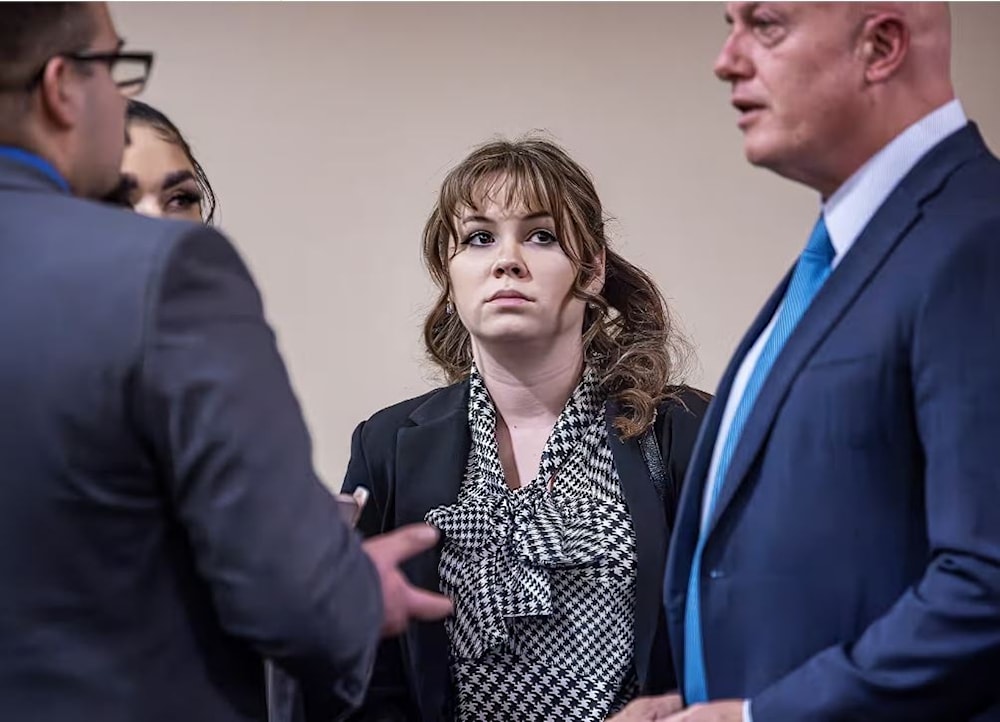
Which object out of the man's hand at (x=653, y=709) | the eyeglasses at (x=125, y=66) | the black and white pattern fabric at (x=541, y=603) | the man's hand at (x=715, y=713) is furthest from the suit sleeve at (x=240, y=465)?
the black and white pattern fabric at (x=541, y=603)

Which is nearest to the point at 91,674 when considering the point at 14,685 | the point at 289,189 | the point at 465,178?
the point at 14,685

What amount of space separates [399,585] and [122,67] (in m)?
0.52

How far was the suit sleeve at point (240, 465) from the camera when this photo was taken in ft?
3.59

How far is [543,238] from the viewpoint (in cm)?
223

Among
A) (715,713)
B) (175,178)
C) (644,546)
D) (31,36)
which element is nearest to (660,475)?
(644,546)

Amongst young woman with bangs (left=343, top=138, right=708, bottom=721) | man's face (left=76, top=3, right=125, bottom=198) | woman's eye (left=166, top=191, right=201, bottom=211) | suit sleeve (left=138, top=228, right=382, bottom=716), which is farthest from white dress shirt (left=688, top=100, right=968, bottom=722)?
woman's eye (left=166, top=191, right=201, bottom=211)

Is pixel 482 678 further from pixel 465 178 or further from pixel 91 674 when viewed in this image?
pixel 91 674

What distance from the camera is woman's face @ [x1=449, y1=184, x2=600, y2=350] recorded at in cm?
216

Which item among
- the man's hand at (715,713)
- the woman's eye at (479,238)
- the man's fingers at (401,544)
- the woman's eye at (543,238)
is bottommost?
the man's hand at (715,713)

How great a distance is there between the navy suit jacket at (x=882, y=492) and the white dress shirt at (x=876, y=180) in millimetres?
18

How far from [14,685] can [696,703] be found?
71 centimetres

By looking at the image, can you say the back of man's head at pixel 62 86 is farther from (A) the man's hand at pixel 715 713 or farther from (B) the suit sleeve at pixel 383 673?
(B) the suit sleeve at pixel 383 673

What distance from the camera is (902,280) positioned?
1315 mm

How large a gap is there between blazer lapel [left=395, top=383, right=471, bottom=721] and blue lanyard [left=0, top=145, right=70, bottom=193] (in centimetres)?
98
